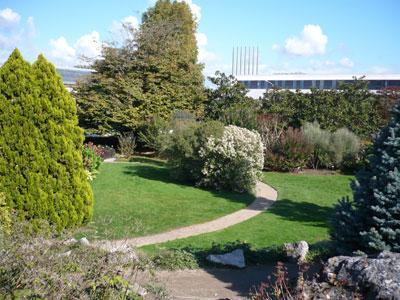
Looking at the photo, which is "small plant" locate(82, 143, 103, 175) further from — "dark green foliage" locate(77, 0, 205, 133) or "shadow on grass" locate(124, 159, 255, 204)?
"dark green foliage" locate(77, 0, 205, 133)

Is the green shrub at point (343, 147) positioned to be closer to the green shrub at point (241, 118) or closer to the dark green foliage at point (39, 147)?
the green shrub at point (241, 118)

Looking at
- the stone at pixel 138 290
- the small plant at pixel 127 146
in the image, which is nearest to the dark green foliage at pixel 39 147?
the stone at pixel 138 290

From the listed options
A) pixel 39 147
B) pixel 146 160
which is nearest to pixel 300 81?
pixel 146 160

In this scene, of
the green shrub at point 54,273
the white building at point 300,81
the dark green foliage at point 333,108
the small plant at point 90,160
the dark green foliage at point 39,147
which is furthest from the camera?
the white building at point 300,81

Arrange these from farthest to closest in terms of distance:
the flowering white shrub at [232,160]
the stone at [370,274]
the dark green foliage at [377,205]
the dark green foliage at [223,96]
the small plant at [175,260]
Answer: the dark green foliage at [223,96] < the flowering white shrub at [232,160] < the small plant at [175,260] < the dark green foliage at [377,205] < the stone at [370,274]

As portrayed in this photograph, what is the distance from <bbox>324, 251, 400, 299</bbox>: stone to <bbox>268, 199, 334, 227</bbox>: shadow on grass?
→ 621 centimetres

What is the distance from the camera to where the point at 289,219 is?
38.0 feet

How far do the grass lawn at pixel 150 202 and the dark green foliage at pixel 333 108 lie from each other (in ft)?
29.4

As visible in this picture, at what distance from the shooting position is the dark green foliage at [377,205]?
5.96 metres

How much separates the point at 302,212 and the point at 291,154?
6964mm

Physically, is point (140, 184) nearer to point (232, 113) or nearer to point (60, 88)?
point (60, 88)

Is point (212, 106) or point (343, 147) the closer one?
point (343, 147)

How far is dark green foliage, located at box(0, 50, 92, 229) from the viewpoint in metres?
8.52

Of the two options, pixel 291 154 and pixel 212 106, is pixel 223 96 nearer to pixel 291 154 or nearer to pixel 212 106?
pixel 212 106
